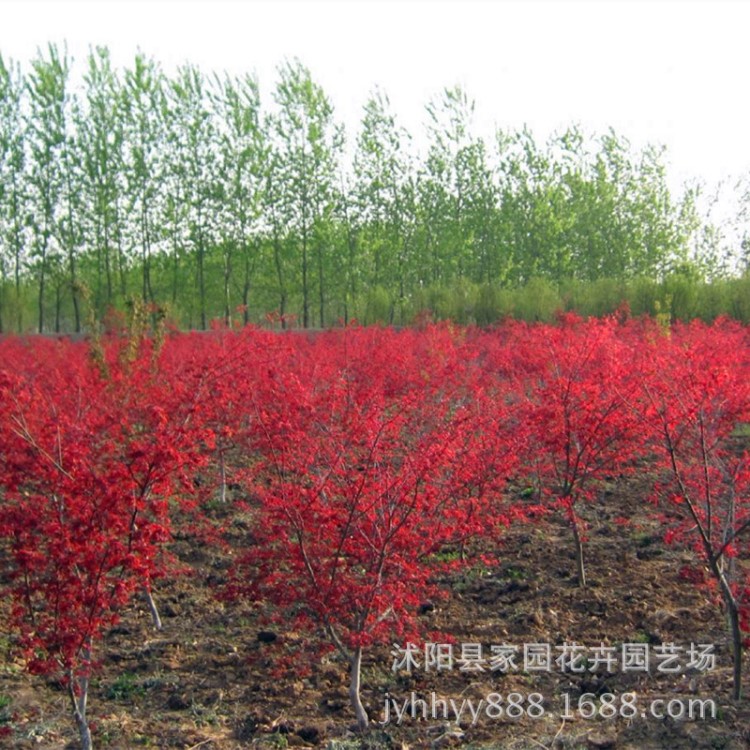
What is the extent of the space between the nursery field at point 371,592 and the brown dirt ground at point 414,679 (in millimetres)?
16

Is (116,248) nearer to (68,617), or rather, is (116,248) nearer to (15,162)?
(15,162)

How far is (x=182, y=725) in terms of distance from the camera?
13.1 feet

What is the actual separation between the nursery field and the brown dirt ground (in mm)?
16

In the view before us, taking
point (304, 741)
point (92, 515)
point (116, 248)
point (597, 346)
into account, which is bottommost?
point (304, 741)

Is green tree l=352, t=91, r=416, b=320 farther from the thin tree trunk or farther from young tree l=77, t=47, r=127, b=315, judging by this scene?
the thin tree trunk

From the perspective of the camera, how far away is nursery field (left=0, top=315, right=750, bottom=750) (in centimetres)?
369

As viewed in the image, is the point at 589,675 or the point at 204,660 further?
the point at 204,660

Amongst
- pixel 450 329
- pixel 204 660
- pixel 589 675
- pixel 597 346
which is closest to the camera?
pixel 589 675

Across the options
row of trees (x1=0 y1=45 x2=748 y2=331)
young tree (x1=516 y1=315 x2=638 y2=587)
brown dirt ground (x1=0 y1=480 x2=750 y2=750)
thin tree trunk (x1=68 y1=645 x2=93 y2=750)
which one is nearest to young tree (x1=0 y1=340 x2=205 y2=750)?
thin tree trunk (x1=68 y1=645 x2=93 y2=750)

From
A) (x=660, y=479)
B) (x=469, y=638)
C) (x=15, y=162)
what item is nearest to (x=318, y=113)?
(x=15, y=162)

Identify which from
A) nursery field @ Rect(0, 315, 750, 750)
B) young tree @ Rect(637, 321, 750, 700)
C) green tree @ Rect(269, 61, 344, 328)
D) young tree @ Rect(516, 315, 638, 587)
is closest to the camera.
Answer: nursery field @ Rect(0, 315, 750, 750)

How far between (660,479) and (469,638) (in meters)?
3.90

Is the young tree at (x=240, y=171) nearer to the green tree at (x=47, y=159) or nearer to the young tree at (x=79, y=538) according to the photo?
the green tree at (x=47, y=159)

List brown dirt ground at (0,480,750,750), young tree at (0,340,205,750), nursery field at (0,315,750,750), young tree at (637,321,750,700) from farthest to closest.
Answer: young tree at (637,321,750,700) → brown dirt ground at (0,480,750,750) → nursery field at (0,315,750,750) → young tree at (0,340,205,750)
